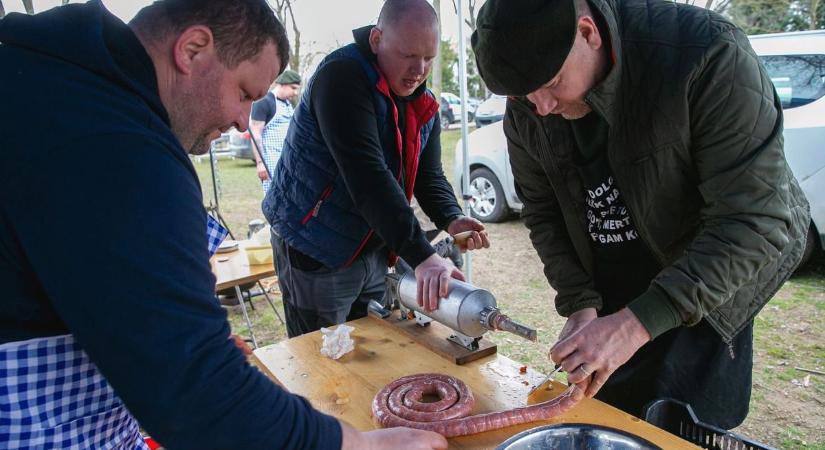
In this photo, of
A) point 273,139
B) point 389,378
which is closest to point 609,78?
point 389,378

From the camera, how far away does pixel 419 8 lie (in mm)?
2430

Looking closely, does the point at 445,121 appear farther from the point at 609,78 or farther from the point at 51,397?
the point at 51,397

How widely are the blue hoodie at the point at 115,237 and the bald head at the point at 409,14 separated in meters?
1.53

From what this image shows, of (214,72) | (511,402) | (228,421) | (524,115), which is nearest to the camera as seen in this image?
(228,421)

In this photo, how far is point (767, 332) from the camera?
179 inches

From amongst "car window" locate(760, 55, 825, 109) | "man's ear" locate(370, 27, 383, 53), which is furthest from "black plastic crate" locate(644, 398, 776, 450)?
"car window" locate(760, 55, 825, 109)

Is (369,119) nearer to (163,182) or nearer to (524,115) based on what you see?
(524,115)

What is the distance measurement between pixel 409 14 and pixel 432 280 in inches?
46.1

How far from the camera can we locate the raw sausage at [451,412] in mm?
1634

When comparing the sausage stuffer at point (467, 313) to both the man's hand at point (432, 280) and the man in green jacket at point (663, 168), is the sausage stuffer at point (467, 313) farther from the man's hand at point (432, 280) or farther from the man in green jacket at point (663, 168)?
the man in green jacket at point (663, 168)

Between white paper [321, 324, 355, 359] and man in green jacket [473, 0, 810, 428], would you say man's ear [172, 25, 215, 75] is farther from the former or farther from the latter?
white paper [321, 324, 355, 359]

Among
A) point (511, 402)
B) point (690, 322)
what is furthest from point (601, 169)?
point (511, 402)

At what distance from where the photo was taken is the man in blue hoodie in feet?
2.82

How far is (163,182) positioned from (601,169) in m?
1.49
